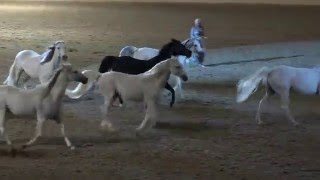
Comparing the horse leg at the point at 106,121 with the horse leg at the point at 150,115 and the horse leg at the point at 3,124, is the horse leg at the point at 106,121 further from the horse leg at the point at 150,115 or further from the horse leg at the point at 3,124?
the horse leg at the point at 3,124

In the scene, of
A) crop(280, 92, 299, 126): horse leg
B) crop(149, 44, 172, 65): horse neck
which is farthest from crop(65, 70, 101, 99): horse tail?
crop(280, 92, 299, 126): horse leg

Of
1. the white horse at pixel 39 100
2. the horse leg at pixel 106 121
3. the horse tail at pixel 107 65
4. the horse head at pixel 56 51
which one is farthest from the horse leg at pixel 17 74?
the white horse at pixel 39 100

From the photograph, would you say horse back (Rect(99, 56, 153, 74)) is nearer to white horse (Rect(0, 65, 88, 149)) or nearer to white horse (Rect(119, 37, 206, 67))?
white horse (Rect(119, 37, 206, 67))

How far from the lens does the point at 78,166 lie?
6.34 m

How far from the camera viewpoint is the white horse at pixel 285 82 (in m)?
8.16

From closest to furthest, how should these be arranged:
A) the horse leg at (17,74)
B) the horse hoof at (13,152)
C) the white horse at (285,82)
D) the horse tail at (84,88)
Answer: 1. the horse hoof at (13,152)
2. the white horse at (285,82)
3. the horse tail at (84,88)
4. the horse leg at (17,74)

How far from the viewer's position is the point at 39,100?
6.80 meters

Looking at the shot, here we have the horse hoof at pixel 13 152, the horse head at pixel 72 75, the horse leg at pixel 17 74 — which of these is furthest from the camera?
the horse leg at pixel 17 74

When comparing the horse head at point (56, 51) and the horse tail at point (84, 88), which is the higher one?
the horse head at point (56, 51)

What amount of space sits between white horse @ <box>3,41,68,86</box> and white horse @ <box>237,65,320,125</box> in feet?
8.24

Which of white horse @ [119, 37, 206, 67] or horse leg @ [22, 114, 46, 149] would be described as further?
white horse @ [119, 37, 206, 67]

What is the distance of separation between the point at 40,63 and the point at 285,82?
11.1 feet

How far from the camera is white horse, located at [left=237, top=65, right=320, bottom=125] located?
816 centimetres

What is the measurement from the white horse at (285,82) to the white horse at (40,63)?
251 centimetres
